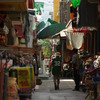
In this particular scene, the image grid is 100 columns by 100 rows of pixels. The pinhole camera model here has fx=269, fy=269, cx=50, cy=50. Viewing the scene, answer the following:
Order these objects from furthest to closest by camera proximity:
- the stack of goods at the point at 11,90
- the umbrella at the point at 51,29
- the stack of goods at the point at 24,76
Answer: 1. the umbrella at the point at 51,29
2. the stack of goods at the point at 24,76
3. the stack of goods at the point at 11,90

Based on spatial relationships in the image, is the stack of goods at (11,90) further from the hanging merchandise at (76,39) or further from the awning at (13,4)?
the hanging merchandise at (76,39)

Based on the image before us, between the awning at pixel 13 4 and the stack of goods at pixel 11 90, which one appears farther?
the awning at pixel 13 4

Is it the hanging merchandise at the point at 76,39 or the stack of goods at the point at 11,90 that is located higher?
the hanging merchandise at the point at 76,39

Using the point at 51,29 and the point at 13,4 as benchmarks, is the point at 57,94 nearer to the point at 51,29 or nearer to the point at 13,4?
the point at 13,4

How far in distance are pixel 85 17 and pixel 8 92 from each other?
17.8 feet

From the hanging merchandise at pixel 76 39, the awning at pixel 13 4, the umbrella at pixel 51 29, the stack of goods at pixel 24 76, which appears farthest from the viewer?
the umbrella at pixel 51 29

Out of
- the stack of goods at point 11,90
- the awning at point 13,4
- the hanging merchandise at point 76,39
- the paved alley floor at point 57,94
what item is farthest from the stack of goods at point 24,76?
the hanging merchandise at point 76,39

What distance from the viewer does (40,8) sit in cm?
2048

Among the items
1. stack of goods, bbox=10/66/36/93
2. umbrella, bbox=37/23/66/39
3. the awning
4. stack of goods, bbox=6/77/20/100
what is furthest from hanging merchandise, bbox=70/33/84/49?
stack of goods, bbox=6/77/20/100

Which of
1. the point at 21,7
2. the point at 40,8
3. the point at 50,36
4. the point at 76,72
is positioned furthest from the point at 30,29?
the point at 50,36

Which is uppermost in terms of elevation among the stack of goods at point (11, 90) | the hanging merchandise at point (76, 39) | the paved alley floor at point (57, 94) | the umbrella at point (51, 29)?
the umbrella at point (51, 29)

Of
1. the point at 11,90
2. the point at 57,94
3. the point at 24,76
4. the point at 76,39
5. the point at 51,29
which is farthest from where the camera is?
the point at 51,29

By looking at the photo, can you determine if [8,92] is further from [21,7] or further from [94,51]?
[94,51]

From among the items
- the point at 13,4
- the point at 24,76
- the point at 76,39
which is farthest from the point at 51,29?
the point at 24,76
